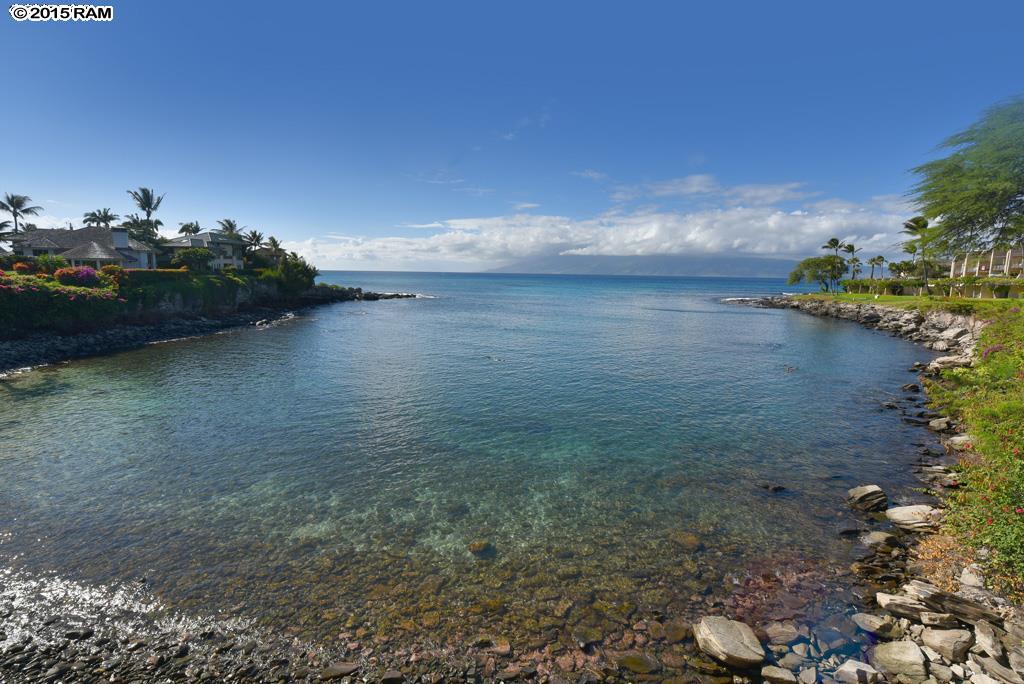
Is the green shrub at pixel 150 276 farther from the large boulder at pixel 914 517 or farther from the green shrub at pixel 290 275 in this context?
the large boulder at pixel 914 517

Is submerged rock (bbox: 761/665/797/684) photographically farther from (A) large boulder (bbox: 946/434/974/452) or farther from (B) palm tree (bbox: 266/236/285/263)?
(B) palm tree (bbox: 266/236/285/263)

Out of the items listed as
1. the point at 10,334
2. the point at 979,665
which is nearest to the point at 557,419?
the point at 979,665

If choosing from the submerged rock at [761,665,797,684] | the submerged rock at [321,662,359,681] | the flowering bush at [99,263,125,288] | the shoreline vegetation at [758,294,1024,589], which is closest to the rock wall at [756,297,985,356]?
the shoreline vegetation at [758,294,1024,589]

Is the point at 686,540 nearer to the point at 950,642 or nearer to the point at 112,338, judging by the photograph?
the point at 950,642

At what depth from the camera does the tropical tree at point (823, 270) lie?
421 feet

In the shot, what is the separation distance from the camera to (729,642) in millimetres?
10469

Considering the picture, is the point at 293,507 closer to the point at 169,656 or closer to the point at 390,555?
the point at 390,555

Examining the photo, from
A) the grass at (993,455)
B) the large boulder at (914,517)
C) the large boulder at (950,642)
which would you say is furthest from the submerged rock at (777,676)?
the large boulder at (914,517)

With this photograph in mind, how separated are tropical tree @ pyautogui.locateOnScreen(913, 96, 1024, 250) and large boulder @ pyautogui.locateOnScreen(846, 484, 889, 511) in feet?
98.5

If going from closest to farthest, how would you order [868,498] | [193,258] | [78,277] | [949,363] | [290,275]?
[868,498] → [949,363] → [78,277] → [193,258] → [290,275]

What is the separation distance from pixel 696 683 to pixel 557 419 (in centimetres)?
1870

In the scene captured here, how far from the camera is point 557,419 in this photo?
92.9 ft

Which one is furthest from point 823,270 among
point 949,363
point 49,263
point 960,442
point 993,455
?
point 49,263

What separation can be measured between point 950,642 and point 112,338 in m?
73.7
